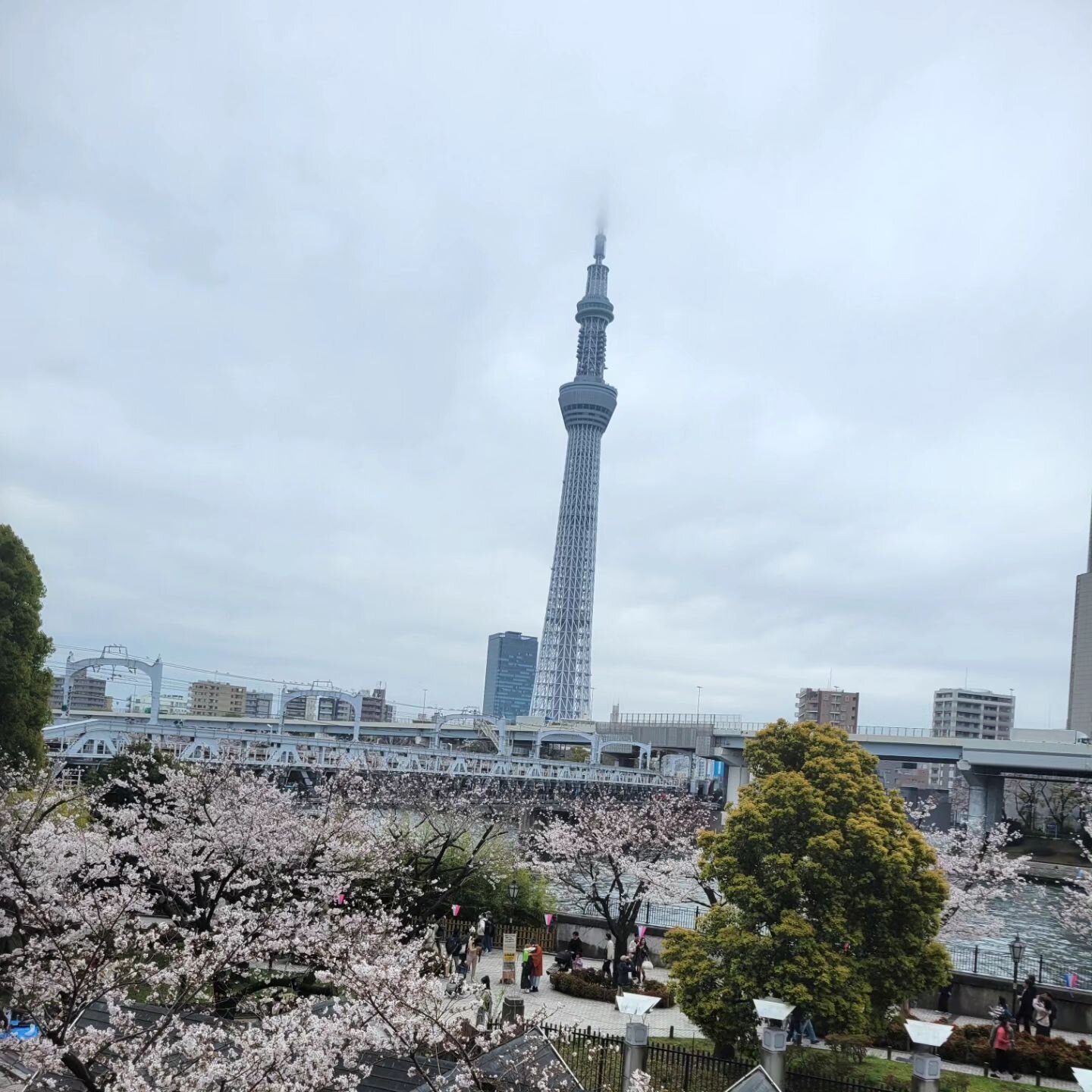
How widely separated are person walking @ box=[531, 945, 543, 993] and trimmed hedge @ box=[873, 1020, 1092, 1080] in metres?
7.42

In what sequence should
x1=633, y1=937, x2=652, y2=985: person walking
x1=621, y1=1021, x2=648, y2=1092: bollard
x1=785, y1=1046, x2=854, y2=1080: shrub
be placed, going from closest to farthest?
x1=621, y1=1021, x2=648, y2=1092: bollard
x1=785, y1=1046, x2=854, y2=1080: shrub
x1=633, y1=937, x2=652, y2=985: person walking

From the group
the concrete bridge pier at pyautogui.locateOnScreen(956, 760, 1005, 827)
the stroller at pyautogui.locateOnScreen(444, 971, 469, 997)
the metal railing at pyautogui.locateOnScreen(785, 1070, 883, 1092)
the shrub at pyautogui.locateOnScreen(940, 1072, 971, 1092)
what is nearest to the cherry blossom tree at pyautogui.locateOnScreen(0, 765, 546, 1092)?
the stroller at pyautogui.locateOnScreen(444, 971, 469, 997)

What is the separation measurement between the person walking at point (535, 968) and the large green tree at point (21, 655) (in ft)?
48.1

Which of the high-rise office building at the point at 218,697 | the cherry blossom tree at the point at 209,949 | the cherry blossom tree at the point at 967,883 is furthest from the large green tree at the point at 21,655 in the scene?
the high-rise office building at the point at 218,697

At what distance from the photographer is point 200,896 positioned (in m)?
17.2

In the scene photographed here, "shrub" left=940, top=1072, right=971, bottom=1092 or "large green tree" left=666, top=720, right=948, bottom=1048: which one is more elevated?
"large green tree" left=666, top=720, right=948, bottom=1048

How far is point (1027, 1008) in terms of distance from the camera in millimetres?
19172

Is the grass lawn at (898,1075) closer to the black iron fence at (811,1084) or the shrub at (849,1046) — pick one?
the shrub at (849,1046)

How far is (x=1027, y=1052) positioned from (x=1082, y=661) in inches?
5162

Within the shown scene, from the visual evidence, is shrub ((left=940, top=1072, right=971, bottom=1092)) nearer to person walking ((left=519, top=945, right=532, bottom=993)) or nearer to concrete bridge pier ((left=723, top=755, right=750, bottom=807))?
person walking ((left=519, top=945, right=532, bottom=993))

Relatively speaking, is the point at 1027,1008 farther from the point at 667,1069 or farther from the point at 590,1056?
the point at 590,1056

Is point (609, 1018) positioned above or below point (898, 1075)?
below

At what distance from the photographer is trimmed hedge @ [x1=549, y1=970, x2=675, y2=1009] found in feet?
70.4

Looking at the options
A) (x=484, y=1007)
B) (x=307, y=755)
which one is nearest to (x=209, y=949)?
(x=484, y=1007)
